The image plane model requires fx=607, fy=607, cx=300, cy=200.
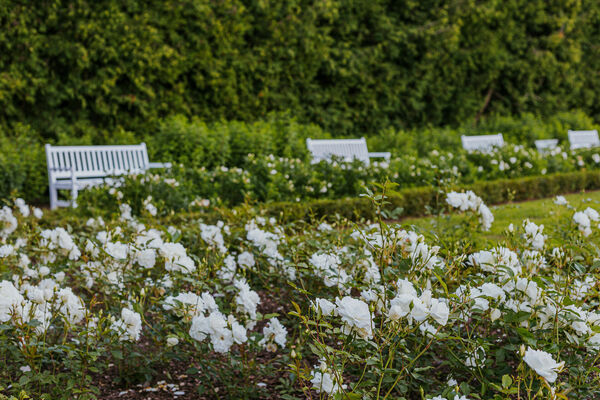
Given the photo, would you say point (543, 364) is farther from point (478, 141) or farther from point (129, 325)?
point (478, 141)

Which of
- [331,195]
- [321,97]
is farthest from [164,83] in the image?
[331,195]

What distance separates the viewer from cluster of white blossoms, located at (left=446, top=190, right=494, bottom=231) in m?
2.79

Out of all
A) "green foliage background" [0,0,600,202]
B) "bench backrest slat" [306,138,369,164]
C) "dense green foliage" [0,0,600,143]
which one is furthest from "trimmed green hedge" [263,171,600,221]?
"dense green foliage" [0,0,600,143]

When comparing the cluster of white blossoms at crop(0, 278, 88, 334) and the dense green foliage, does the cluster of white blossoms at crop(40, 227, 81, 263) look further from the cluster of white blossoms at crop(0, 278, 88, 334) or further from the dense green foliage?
the dense green foliage

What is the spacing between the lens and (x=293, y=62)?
10648 mm

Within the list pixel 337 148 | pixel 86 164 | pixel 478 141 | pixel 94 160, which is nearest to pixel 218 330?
pixel 94 160

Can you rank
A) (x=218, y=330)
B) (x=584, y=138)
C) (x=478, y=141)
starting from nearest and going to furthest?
(x=218, y=330), (x=478, y=141), (x=584, y=138)

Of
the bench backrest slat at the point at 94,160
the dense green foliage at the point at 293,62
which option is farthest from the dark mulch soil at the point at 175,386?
the dense green foliage at the point at 293,62

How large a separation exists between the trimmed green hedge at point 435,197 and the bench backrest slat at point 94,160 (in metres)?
2.41

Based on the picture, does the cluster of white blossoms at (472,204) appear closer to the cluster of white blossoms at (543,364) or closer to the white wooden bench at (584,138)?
the cluster of white blossoms at (543,364)

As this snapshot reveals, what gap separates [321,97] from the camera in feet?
36.4

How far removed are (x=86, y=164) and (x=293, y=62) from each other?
4.61 metres

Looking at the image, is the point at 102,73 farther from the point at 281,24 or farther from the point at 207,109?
the point at 281,24

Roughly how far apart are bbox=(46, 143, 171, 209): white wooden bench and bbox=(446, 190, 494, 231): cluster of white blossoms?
427cm
